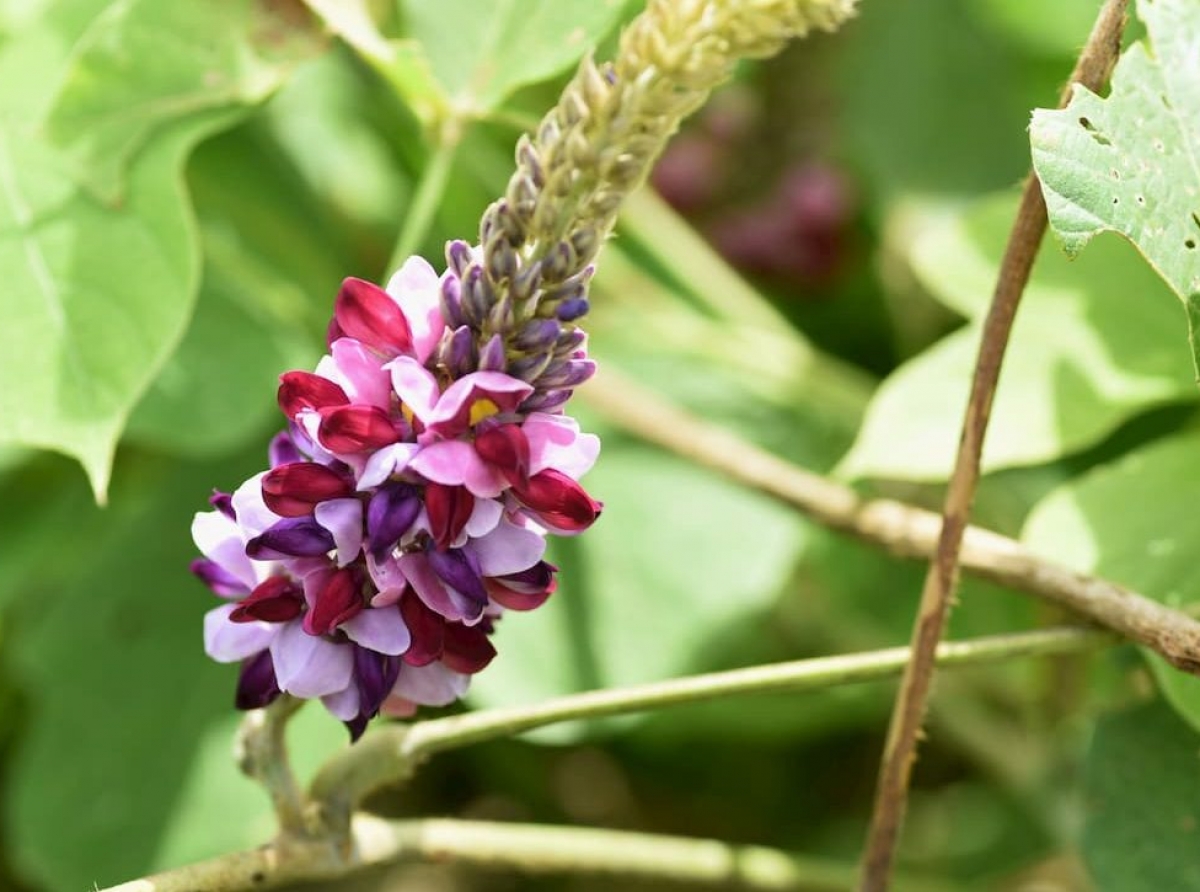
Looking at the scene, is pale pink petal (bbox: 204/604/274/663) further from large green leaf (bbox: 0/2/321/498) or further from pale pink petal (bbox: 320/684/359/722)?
large green leaf (bbox: 0/2/321/498)

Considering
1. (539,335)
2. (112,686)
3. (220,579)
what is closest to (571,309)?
(539,335)

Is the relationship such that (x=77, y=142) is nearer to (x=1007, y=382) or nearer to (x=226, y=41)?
(x=226, y=41)

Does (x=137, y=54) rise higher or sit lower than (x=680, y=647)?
higher

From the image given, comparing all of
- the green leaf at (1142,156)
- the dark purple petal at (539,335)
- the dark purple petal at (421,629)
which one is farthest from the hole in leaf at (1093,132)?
the dark purple petal at (421,629)

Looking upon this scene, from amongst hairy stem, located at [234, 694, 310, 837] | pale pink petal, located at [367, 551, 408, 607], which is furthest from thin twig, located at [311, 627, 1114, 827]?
pale pink petal, located at [367, 551, 408, 607]

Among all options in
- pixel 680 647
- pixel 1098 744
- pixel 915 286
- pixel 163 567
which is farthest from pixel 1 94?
pixel 915 286
